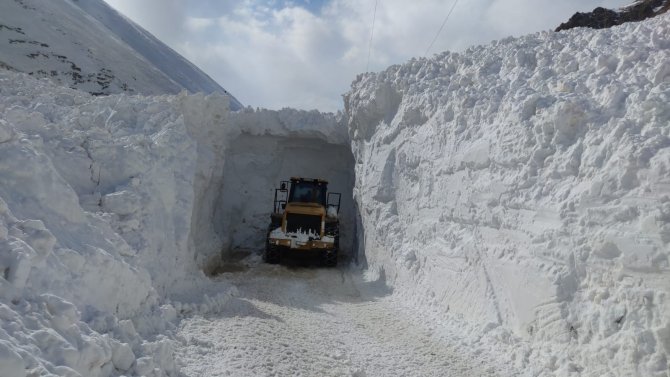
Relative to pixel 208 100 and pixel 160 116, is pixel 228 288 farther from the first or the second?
pixel 208 100

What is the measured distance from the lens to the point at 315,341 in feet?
24.2

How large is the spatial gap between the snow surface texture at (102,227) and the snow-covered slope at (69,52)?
1014 inches

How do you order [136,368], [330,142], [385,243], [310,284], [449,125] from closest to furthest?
[136,368]
[449,125]
[310,284]
[385,243]
[330,142]

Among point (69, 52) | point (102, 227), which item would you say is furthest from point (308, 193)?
point (69, 52)

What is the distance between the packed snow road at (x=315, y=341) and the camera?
6.15 meters

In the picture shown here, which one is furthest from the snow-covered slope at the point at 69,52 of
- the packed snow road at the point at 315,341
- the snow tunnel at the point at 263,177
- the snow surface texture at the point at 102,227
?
the packed snow road at the point at 315,341

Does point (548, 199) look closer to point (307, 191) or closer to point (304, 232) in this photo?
point (304, 232)

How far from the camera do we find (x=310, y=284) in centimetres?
1245

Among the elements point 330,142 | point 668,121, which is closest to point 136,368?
point 668,121

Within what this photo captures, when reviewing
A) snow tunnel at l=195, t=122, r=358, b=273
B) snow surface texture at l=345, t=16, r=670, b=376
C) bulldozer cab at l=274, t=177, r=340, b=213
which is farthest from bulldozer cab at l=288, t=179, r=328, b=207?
snow surface texture at l=345, t=16, r=670, b=376

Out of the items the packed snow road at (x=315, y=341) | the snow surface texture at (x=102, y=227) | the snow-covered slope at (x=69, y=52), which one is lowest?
the packed snow road at (x=315, y=341)

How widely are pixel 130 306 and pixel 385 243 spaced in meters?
8.29

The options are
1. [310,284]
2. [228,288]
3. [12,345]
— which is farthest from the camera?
[310,284]

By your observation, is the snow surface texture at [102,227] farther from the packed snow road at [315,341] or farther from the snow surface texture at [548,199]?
the snow surface texture at [548,199]
